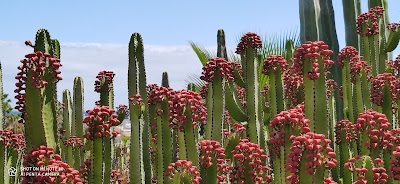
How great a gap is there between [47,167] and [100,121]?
403mm

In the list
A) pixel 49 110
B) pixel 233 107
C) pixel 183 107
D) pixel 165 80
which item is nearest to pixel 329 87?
pixel 233 107

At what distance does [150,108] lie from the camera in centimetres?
338

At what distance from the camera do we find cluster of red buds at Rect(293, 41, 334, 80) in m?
2.47

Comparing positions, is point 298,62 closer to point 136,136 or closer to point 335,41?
point 136,136

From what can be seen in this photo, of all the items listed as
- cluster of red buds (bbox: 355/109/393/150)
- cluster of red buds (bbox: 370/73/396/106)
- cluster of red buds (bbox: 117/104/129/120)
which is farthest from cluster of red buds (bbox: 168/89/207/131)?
cluster of red buds (bbox: 370/73/396/106)

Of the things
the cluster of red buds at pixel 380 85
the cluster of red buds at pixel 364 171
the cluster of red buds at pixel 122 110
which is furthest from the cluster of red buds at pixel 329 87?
the cluster of red buds at pixel 122 110

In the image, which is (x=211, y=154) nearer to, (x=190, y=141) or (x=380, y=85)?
(x=190, y=141)

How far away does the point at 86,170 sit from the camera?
2.79m

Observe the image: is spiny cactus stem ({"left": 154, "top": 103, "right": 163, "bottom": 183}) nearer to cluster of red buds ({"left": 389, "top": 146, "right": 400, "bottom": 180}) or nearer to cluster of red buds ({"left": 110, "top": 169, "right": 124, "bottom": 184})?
cluster of red buds ({"left": 110, "top": 169, "right": 124, "bottom": 184})

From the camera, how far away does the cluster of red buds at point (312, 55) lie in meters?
2.47

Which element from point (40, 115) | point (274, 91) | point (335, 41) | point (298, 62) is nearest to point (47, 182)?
point (40, 115)

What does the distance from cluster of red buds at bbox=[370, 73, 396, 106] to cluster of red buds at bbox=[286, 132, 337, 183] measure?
5.81 feet

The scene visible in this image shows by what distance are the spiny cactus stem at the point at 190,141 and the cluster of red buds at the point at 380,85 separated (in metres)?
1.78

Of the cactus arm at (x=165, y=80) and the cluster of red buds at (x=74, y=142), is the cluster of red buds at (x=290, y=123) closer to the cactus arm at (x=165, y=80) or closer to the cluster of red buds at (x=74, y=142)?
the cluster of red buds at (x=74, y=142)
